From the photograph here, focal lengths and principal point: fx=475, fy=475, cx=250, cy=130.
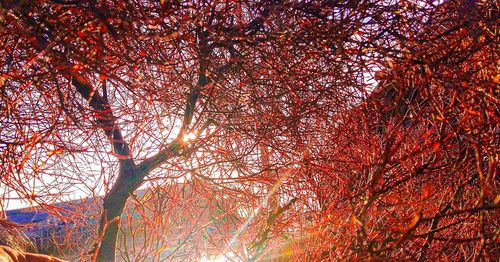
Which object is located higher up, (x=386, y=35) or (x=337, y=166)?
(x=386, y=35)

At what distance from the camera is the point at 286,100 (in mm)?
2682

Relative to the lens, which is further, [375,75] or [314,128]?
[314,128]

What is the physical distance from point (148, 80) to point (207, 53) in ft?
1.64

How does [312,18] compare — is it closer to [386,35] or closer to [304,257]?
[386,35]

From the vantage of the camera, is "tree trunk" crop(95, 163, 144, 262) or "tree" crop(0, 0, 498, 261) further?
"tree trunk" crop(95, 163, 144, 262)

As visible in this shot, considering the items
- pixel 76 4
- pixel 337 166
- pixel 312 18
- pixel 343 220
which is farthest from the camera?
pixel 337 166

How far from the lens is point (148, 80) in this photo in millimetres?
2262

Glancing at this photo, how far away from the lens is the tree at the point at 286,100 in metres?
1.64

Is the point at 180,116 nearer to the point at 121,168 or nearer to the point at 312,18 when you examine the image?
the point at 121,168

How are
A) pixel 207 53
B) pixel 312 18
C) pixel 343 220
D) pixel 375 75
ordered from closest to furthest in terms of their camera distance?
1. pixel 207 53
2. pixel 312 18
3. pixel 375 75
4. pixel 343 220

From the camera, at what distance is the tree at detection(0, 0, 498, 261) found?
164 centimetres

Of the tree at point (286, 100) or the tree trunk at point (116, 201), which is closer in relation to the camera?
the tree at point (286, 100)

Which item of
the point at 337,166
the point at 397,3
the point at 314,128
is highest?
the point at 397,3

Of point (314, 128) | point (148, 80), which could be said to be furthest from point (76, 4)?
point (314, 128)
